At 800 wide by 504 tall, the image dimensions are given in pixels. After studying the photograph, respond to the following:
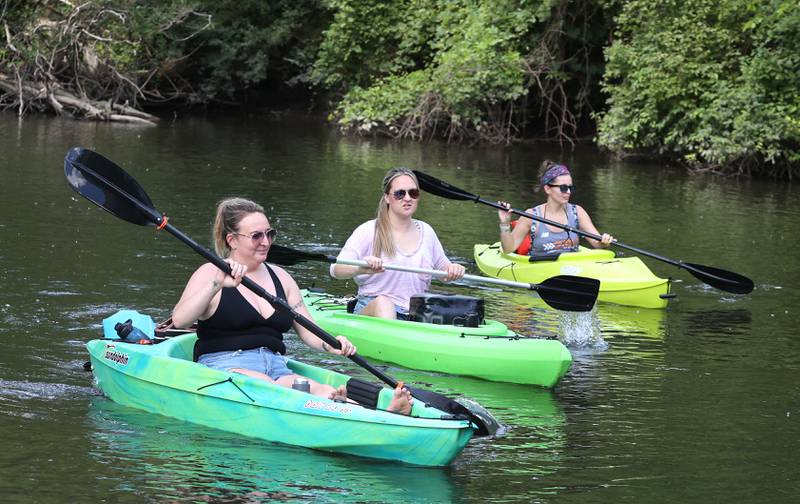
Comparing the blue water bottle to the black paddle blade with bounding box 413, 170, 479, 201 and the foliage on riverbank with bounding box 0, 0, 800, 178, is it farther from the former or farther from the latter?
the foliage on riverbank with bounding box 0, 0, 800, 178

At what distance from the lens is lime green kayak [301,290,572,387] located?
301 inches

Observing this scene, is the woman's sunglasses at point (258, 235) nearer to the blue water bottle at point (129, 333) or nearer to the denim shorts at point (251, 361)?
the denim shorts at point (251, 361)

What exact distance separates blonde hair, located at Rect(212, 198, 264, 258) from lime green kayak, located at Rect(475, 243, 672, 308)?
15.2ft

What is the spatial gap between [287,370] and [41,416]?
4.34ft

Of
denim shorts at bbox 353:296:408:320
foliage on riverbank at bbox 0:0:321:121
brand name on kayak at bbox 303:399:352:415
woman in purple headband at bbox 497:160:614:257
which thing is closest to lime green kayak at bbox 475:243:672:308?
woman in purple headband at bbox 497:160:614:257

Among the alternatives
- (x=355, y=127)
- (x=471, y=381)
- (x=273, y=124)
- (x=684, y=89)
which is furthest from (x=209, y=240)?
(x=273, y=124)

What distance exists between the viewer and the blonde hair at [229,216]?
630cm

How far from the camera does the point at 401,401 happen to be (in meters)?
5.98

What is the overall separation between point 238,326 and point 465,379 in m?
1.96

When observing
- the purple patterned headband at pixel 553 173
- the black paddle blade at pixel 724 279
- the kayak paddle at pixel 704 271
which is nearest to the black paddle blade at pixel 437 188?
the kayak paddle at pixel 704 271

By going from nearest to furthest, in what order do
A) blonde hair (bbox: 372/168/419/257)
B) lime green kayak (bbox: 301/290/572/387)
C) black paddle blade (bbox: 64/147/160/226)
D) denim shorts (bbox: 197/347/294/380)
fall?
1. denim shorts (bbox: 197/347/294/380)
2. black paddle blade (bbox: 64/147/160/226)
3. lime green kayak (bbox: 301/290/572/387)
4. blonde hair (bbox: 372/168/419/257)

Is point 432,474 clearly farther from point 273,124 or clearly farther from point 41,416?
point 273,124

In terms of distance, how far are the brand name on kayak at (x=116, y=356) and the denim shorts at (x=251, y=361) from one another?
54 cm

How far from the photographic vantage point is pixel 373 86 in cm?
2764
